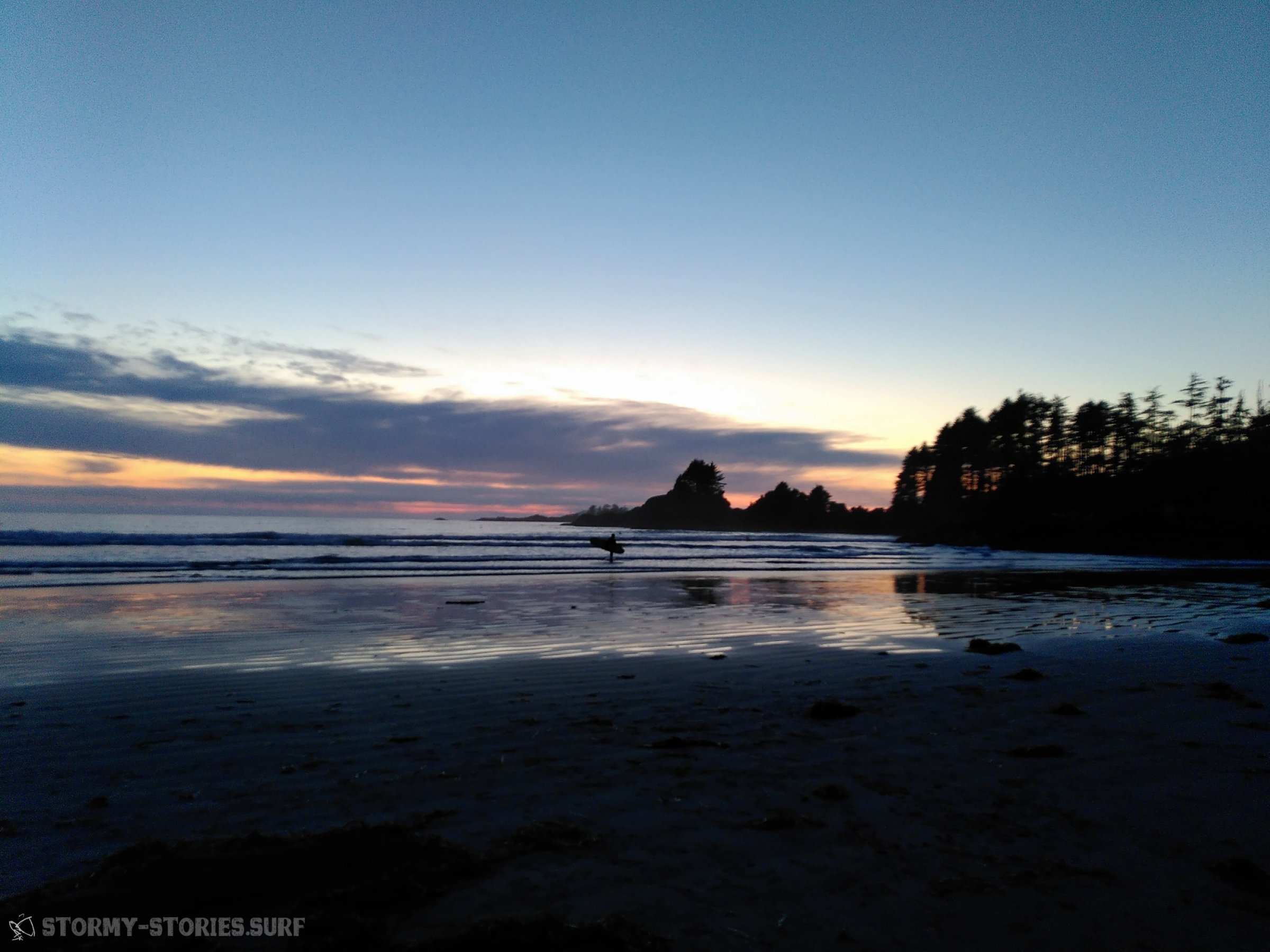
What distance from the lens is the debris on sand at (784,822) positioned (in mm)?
4301

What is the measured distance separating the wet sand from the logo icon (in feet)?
0.25

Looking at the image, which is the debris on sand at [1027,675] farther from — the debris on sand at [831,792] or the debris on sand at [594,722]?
the debris on sand at [594,722]

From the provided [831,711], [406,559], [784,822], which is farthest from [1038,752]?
[406,559]

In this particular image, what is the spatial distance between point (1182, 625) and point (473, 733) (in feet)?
51.2

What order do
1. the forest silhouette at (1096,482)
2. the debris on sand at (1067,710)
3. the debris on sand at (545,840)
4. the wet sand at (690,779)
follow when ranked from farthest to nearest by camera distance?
1. the forest silhouette at (1096,482)
2. the debris on sand at (1067,710)
3. the debris on sand at (545,840)
4. the wet sand at (690,779)

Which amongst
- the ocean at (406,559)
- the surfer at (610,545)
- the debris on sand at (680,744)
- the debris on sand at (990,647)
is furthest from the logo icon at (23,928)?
the surfer at (610,545)

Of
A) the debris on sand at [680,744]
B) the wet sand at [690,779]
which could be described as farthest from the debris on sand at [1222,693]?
the debris on sand at [680,744]

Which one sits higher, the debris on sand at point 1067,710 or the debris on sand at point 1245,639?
the debris on sand at point 1067,710

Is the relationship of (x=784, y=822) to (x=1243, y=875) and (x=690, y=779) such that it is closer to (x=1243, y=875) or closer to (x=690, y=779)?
(x=690, y=779)

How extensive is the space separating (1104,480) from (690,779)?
87258mm

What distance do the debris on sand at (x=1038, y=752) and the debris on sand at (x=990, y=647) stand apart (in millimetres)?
5399

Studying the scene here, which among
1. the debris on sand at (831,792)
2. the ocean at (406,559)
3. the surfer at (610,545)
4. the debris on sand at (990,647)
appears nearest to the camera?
the debris on sand at (831,792)

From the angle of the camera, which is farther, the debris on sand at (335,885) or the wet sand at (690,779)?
the wet sand at (690,779)

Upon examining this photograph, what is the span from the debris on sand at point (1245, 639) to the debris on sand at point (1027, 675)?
230 inches
